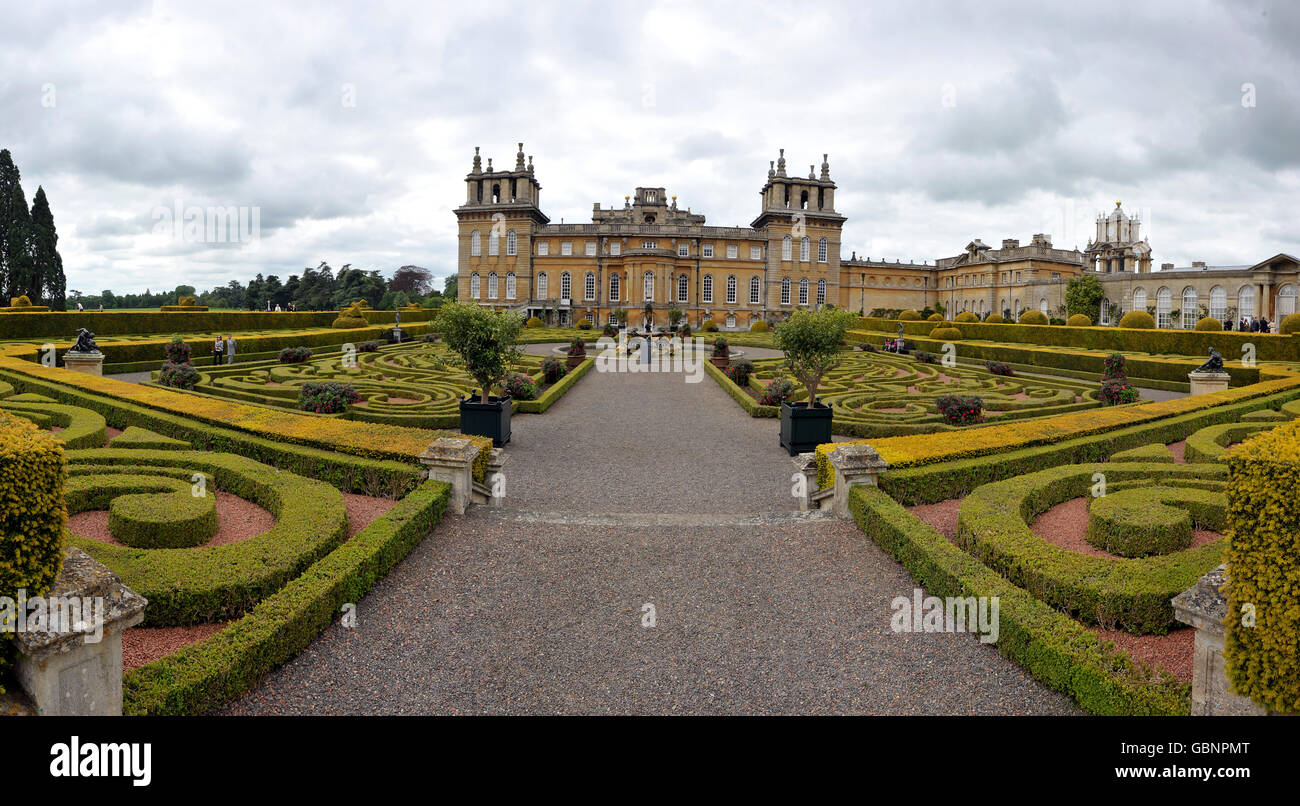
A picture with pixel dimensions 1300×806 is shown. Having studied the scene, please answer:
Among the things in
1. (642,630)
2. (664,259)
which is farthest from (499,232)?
(642,630)

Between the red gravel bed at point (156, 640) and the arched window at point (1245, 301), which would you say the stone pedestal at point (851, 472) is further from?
the arched window at point (1245, 301)

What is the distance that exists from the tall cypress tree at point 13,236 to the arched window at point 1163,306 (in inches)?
2728

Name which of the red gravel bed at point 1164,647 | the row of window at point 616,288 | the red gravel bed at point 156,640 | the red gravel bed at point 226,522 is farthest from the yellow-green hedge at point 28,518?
the row of window at point 616,288

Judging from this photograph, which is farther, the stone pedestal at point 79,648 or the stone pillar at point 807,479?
the stone pillar at point 807,479

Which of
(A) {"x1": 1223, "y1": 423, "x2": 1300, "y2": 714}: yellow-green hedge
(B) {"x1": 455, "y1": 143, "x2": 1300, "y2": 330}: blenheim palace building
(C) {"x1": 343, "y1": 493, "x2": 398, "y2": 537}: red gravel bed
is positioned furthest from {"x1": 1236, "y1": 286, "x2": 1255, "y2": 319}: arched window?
(C) {"x1": 343, "y1": 493, "x2": 398, "y2": 537}: red gravel bed

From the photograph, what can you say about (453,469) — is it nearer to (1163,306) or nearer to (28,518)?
(28,518)

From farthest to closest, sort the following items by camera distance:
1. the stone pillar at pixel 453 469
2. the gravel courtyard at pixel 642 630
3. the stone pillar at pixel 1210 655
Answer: the stone pillar at pixel 453 469 < the gravel courtyard at pixel 642 630 < the stone pillar at pixel 1210 655

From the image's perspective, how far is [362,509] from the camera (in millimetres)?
8312

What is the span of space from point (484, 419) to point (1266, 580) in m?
11.4

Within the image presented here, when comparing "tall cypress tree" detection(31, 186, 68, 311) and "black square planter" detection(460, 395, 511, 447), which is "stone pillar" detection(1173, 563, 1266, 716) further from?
"tall cypress tree" detection(31, 186, 68, 311)

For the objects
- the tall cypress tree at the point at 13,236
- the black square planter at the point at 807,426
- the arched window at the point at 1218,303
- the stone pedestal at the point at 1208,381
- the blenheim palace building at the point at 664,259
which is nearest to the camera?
the black square planter at the point at 807,426

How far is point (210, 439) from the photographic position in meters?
10.1

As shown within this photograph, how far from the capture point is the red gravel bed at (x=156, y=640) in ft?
15.7

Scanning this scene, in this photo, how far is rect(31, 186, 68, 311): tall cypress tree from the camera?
4259 cm
